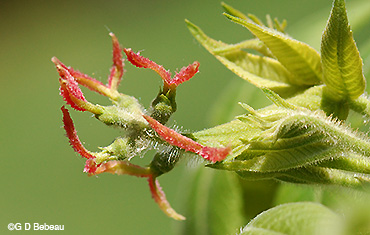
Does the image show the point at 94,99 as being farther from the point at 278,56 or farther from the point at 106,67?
the point at 278,56

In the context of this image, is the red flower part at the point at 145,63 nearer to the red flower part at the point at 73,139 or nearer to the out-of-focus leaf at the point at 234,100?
the red flower part at the point at 73,139

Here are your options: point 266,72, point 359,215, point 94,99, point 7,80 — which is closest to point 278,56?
point 266,72

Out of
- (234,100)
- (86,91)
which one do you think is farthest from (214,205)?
(86,91)

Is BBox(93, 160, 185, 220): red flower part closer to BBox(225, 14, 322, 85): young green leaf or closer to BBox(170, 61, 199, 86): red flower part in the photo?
BBox(170, 61, 199, 86): red flower part

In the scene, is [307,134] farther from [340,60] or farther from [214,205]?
[214,205]

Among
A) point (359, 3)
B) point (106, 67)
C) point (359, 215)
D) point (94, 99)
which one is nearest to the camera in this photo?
point (359, 215)

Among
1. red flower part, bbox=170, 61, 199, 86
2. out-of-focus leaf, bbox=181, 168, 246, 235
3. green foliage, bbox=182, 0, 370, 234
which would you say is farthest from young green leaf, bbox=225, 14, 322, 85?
out-of-focus leaf, bbox=181, 168, 246, 235

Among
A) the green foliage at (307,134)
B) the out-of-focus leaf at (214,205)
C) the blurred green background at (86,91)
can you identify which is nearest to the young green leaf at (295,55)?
the green foliage at (307,134)
